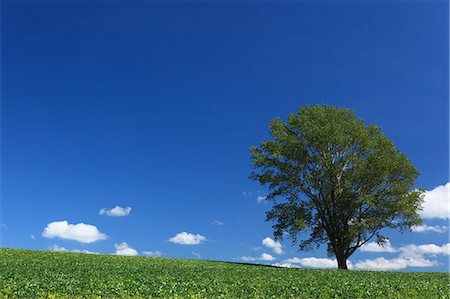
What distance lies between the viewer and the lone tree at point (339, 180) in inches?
1722

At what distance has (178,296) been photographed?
16906 millimetres

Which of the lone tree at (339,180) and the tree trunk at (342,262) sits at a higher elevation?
the lone tree at (339,180)

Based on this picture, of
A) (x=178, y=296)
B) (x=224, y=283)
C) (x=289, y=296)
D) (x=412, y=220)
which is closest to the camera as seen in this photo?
(x=178, y=296)

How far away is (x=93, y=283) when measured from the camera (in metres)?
18.5

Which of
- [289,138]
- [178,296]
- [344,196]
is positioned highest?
[289,138]

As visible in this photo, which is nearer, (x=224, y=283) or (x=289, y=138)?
(x=224, y=283)

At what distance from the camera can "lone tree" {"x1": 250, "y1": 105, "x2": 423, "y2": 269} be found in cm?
4375

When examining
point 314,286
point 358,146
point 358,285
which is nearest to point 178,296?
point 314,286

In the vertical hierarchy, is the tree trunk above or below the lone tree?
below

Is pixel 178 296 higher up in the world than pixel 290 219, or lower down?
lower down

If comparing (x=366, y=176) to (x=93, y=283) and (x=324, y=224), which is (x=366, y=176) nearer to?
(x=324, y=224)

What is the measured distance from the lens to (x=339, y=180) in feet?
146

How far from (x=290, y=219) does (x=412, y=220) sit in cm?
1241

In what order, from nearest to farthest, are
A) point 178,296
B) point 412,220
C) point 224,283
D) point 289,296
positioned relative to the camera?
point 178,296 → point 289,296 → point 224,283 → point 412,220
